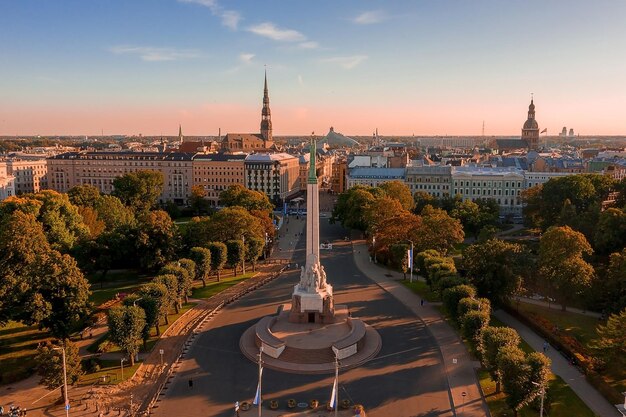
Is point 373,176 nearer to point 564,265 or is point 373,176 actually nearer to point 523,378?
point 564,265

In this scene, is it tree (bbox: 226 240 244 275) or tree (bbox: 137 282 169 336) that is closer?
tree (bbox: 137 282 169 336)

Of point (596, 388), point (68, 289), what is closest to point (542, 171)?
point (596, 388)

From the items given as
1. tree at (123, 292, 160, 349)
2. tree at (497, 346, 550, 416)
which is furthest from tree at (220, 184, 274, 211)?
tree at (497, 346, 550, 416)

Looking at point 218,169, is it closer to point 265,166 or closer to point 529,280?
point 265,166

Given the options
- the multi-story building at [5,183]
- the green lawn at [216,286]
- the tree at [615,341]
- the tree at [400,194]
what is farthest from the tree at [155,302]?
the multi-story building at [5,183]

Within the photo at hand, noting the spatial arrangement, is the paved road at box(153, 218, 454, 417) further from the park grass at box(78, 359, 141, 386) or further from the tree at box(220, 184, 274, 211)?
the tree at box(220, 184, 274, 211)

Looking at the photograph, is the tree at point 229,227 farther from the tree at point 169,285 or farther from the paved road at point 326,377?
the tree at point 169,285
